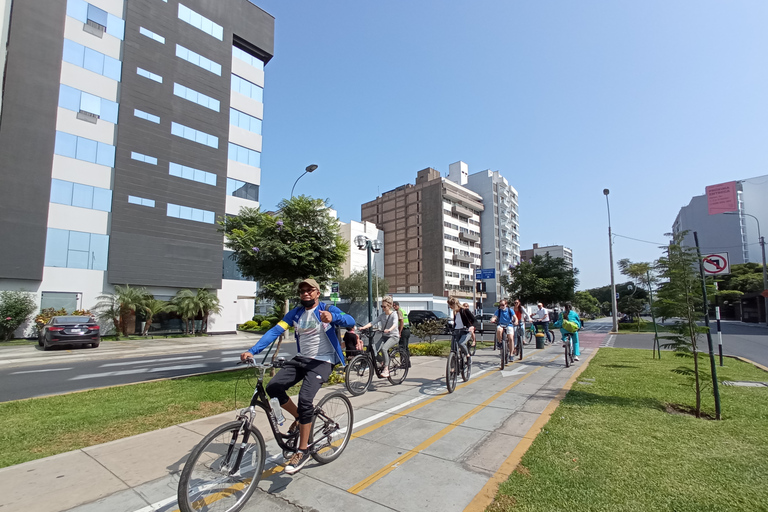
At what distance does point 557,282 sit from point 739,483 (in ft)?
115

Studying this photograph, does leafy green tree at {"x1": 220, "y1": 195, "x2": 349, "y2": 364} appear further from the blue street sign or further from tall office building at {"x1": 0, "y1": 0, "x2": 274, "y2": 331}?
tall office building at {"x1": 0, "y1": 0, "x2": 274, "y2": 331}

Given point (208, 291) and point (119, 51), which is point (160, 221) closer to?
point (208, 291)

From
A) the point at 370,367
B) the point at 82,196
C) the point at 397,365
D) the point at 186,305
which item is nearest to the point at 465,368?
the point at 397,365

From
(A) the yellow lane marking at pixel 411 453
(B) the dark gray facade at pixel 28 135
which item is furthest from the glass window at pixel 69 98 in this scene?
(A) the yellow lane marking at pixel 411 453

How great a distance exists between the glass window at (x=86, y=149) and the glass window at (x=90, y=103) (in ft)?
7.06

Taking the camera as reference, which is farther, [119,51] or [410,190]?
[410,190]

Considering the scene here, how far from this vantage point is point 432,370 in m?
10.1

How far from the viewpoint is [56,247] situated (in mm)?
25000

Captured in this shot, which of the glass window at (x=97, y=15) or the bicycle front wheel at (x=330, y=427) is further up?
the glass window at (x=97, y=15)

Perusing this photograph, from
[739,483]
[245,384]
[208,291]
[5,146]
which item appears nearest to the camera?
[739,483]

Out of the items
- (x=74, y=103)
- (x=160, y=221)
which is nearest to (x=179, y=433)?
(x=160, y=221)

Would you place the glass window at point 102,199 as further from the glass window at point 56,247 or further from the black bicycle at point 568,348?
the black bicycle at point 568,348

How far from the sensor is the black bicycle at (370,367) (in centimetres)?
725

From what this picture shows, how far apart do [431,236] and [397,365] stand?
6283 centimetres
